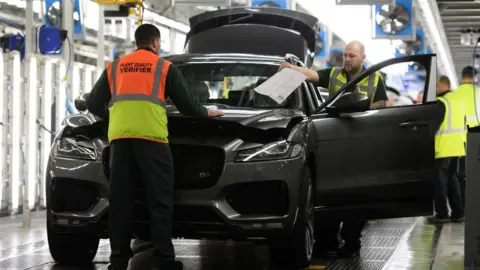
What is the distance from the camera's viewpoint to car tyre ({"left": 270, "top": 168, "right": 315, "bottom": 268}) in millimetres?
6371

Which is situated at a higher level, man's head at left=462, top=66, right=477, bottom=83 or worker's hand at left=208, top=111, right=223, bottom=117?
man's head at left=462, top=66, right=477, bottom=83

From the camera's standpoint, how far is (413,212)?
743 centimetres

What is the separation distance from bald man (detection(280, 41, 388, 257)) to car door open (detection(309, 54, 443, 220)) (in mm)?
469

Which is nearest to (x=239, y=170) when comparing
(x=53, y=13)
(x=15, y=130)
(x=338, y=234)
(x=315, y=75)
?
(x=315, y=75)

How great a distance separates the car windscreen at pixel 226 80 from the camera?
722 centimetres

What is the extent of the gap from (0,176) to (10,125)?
72cm

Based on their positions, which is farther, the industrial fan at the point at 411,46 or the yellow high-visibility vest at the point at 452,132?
the industrial fan at the point at 411,46

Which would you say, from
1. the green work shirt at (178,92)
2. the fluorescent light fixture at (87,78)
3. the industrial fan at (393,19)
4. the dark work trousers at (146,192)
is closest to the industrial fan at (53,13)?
the fluorescent light fixture at (87,78)

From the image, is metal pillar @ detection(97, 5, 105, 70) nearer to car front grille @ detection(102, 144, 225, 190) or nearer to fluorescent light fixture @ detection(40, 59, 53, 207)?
fluorescent light fixture @ detection(40, 59, 53, 207)

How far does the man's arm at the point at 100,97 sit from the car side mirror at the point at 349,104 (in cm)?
170

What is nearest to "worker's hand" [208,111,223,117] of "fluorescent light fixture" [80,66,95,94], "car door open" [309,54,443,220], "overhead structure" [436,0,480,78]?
"car door open" [309,54,443,220]

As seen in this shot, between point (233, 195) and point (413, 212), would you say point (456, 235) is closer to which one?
point (413, 212)

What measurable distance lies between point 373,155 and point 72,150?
2205mm

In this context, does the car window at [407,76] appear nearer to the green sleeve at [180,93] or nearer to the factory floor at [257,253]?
the factory floor at [257,253]
